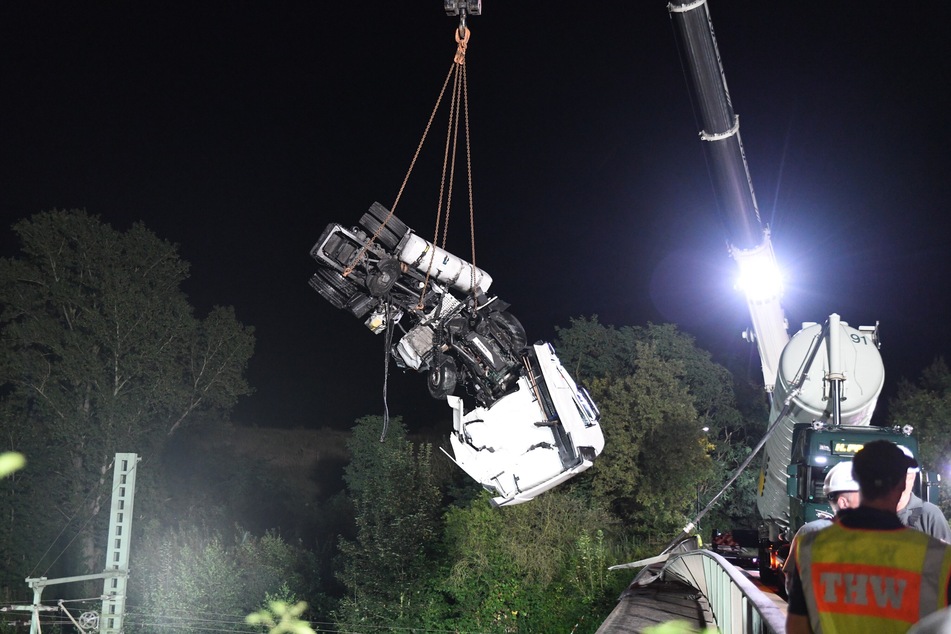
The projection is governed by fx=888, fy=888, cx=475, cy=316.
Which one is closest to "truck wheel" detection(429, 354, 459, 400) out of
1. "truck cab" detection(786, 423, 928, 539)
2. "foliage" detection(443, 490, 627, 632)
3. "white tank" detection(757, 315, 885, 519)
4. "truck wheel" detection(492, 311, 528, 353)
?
"truck wheel" detection(492, 311, 528, 353)

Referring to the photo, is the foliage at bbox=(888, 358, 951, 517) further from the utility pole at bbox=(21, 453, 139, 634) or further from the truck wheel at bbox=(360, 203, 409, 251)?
the truck wheel at bbox=(360, 203, 409, 251)

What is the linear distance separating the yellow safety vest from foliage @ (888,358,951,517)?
3773 cm

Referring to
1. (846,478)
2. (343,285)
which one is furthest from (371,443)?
(846,478)

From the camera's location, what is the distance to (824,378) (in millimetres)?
11672

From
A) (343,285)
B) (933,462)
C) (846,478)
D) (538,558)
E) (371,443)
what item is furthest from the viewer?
(371,443)

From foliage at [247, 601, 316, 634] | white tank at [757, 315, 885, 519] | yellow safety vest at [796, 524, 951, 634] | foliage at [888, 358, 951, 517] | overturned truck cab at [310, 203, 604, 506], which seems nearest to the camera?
yellow safety vest at [796, 524, 951, 634]

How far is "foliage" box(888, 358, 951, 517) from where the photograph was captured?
39031mm

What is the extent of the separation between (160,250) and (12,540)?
47.3 feet

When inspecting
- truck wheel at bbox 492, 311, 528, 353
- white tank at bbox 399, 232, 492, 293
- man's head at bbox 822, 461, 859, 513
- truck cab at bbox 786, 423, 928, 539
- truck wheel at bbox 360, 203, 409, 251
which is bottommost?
man's head at bbox 822, 461, 859, 513

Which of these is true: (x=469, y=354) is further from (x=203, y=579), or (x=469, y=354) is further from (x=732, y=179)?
(x=203, y=579)

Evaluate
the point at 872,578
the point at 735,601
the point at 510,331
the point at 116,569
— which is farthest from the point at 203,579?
the point at 872,578

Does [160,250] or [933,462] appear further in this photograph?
[160,250]

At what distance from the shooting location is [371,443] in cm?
4912

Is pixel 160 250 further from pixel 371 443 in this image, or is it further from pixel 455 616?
pixel 455 616
